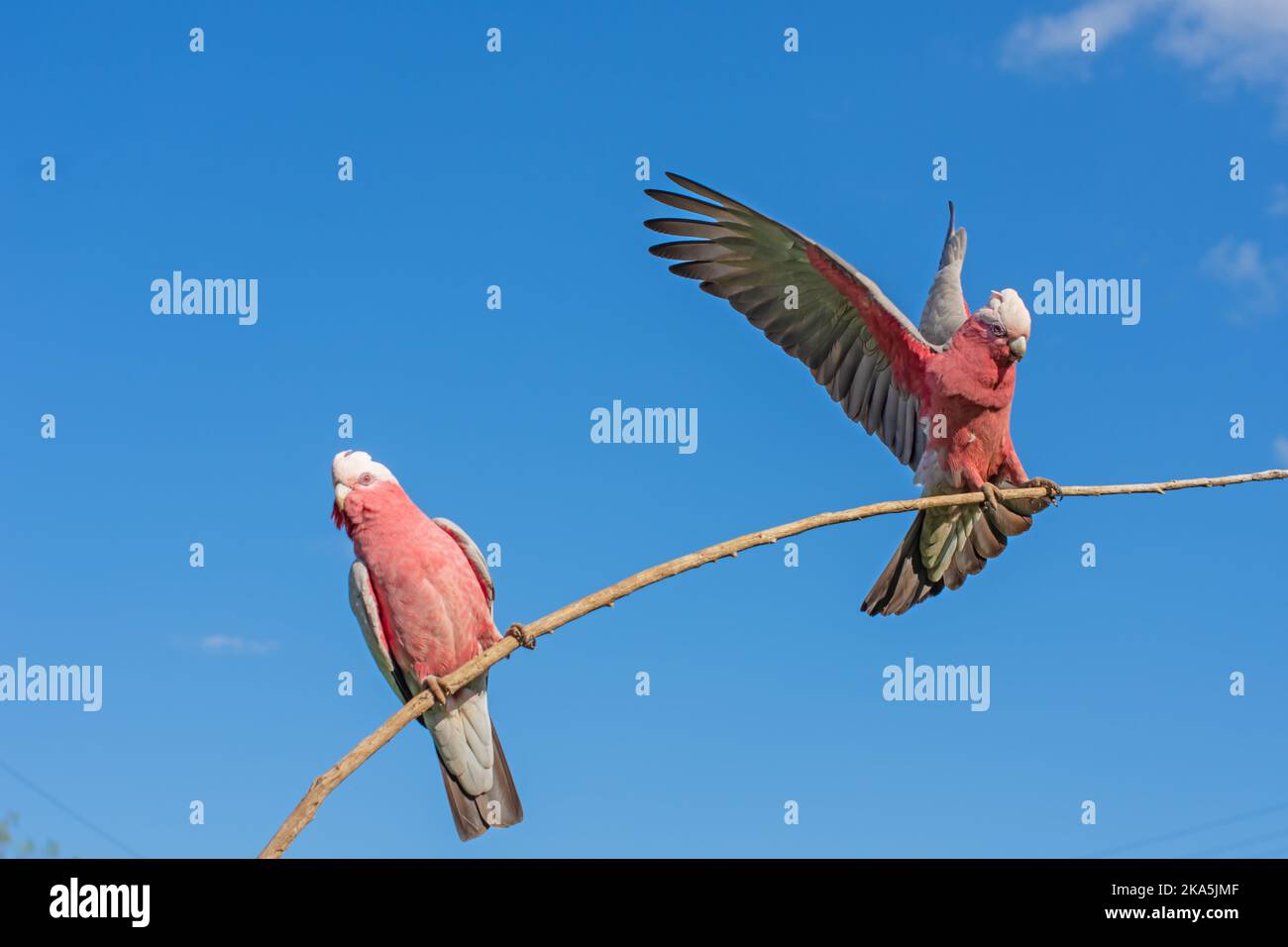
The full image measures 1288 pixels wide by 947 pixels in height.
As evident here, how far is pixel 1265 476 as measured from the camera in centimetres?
600

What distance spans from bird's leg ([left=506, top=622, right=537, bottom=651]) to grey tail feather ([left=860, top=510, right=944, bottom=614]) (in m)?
2.92

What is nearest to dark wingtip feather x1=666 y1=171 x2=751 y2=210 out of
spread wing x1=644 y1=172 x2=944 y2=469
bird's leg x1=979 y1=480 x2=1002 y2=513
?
spread wing x1=644 y1=172 x2=944 y2=469

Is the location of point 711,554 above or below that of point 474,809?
above

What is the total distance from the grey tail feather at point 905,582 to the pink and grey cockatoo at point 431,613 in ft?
8.24

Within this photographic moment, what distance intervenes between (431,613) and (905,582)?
308 centimetres

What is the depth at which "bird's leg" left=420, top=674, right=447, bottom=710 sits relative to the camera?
5.45 meters

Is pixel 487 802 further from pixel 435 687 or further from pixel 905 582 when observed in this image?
pixel 905 582

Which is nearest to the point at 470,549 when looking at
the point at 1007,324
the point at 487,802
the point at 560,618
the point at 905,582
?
the point at 487,802

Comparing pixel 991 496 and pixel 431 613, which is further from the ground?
pixel 991 496

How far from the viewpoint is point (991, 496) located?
7.12m

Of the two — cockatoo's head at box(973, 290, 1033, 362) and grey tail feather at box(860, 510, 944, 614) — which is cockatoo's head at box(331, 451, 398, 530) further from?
cockatoo's head at box(973, 290, 1033, 362)
